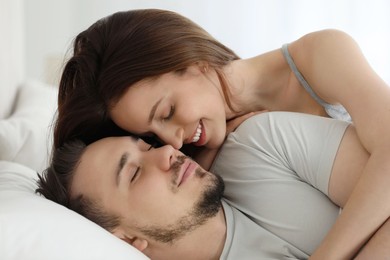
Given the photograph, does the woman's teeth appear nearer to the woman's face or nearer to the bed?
the woman's face

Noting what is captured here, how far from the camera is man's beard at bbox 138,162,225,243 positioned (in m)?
1.26

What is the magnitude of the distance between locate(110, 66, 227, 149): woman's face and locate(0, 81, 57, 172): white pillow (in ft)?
1.28

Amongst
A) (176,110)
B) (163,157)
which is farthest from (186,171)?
(176,110)

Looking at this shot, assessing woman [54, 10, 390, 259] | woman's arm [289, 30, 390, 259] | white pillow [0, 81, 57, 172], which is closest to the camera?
woman's arm [289, 30, 390, 259]

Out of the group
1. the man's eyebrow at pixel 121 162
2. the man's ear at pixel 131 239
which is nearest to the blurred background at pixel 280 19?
the man's eyebrow at pixel 121 162

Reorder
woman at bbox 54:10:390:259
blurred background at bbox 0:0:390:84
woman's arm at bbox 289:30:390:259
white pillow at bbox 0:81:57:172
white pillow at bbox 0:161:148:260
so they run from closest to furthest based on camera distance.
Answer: white pillow at bbox 0:161:148:260, woman's arm at bbox 289:30:390:259, woman at bbox 54:10:390:259, white pillow at bbox 0:81:57:172, blurred background at bbox 0:0:390:84

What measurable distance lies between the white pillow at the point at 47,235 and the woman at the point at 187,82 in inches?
14.6

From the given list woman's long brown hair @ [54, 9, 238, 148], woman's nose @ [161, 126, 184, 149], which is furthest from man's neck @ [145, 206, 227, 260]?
woman's long brown hair @ [54, 9, 238, 148]

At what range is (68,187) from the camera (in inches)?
53.8

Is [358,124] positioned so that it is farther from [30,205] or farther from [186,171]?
[30,205]

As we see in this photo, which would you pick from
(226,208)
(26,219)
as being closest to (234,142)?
(226,208)

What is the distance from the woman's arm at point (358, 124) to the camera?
1074 millimetres

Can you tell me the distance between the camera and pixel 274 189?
50.1 inches

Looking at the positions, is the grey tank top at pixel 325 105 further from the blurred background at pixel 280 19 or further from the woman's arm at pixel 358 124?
the blurred background at pixel 280 19
